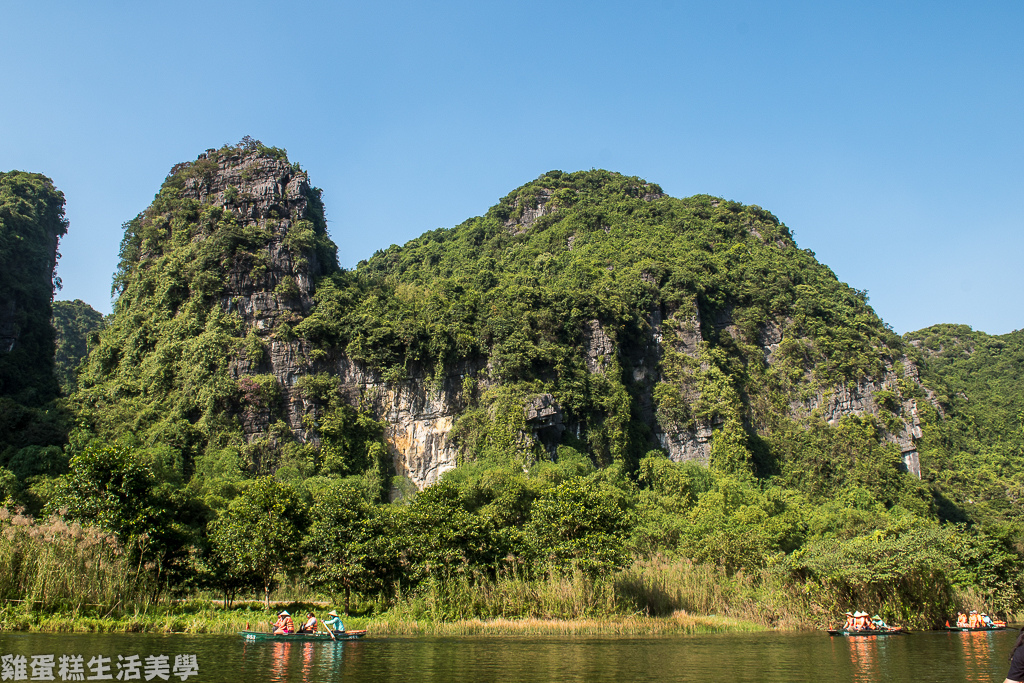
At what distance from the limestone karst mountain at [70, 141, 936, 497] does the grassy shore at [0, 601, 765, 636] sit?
16.8m

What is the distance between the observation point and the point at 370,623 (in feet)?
64.6

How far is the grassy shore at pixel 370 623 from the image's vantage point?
1516cm

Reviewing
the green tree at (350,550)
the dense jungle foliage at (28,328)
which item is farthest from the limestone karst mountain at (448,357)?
the green tree at (350,550)

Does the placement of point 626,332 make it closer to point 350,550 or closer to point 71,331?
point 350,550

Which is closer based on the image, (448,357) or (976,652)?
(976,652)

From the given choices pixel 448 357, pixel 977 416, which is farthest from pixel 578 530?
pixel 977 416

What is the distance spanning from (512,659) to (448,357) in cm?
2867

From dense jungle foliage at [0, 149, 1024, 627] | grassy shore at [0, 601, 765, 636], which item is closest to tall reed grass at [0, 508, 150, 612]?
dense jungle foliage at [0, 149, 1024, 627]

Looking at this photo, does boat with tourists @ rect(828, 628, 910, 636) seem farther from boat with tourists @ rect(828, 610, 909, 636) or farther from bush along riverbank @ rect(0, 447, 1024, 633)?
bush along riverbank @ rect(0, 447, 1024, 633)

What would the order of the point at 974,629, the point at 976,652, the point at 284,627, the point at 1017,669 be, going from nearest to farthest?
the point at 1017,669 < the point at 976,652 < the point at 284,627 < the point at 974,629

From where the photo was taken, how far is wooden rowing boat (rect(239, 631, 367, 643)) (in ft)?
52.4

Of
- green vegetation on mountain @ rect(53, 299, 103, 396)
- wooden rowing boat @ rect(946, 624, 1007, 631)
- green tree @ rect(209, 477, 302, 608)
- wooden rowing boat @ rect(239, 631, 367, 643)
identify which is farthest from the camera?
green vegetation on mountain @ rect(53, 299, 103, 396)

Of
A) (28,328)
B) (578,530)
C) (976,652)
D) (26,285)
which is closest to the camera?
(976,652)

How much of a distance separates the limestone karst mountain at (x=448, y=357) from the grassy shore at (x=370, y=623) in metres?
16.8
